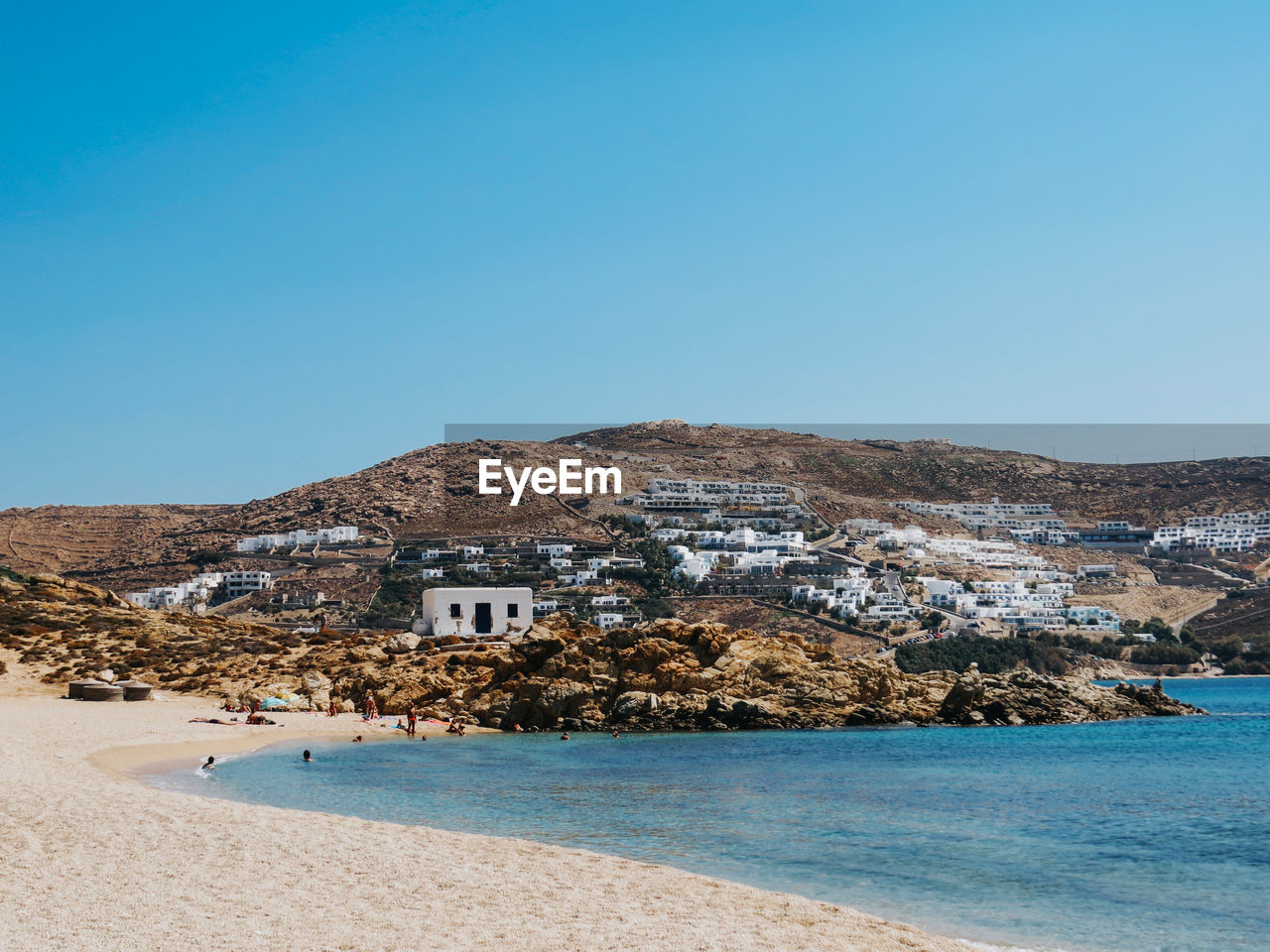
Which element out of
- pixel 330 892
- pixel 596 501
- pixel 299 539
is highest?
pixel 596 501

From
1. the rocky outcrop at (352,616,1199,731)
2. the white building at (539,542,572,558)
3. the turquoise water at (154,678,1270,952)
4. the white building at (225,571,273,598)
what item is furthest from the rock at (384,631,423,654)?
the white building at (539,542,572,558)

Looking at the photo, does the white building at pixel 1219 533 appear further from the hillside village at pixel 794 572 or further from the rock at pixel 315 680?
the rock at pixel 315 680

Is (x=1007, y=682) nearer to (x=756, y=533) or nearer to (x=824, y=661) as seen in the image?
(x=824, y=661)

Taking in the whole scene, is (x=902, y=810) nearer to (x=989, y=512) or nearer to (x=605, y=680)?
(x=605, y=680)

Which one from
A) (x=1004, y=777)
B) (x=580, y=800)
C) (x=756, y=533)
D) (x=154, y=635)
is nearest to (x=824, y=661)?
(x=1004, y=777)

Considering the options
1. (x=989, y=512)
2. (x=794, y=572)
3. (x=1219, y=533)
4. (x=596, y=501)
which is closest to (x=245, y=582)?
(x=596, y=501)
